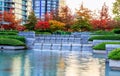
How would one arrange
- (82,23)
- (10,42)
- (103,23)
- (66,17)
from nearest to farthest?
(10,42) < (82,23) < (103,23) < (66,17)

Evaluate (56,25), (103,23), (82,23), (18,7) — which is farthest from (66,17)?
(18,7)

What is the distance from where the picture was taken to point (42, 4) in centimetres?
12975

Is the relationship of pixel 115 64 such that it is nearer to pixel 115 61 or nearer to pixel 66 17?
pixel 115 61

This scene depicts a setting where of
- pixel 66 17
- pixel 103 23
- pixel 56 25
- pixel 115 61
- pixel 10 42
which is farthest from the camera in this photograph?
pixel 66 17

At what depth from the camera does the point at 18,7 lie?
101500mm

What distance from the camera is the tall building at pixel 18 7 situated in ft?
317

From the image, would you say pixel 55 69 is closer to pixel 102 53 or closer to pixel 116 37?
pixel 102 53

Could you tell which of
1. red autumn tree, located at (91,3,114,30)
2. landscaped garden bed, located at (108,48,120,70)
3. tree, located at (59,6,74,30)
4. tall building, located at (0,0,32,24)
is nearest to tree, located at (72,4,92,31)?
red autumn tree, located at (91,3,114,30)

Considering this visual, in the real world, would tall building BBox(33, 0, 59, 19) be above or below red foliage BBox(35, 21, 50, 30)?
above

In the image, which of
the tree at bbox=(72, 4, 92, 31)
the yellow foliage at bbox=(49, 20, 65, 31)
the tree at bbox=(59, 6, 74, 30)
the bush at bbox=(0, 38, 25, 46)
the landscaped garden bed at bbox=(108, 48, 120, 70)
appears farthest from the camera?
the tree at bbox=(59, 6, 74, 30)

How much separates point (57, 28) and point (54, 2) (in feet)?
238

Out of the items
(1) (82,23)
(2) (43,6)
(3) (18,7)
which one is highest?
(2) (43,6)

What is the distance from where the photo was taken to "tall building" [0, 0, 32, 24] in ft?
317

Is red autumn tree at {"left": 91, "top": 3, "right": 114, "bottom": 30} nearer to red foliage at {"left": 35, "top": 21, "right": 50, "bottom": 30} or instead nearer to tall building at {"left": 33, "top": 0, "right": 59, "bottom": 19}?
red foliage at {"left": 35, "top": 21, "right": 50, "bottom": 30}
